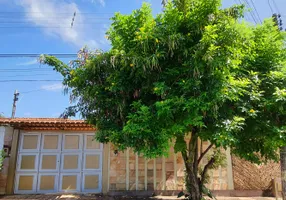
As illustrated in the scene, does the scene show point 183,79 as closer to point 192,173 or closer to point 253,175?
point 192,173

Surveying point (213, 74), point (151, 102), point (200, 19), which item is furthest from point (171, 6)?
point (151, 102)

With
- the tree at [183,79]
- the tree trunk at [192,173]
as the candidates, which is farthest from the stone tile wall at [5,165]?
the tree trunk at [192,173]

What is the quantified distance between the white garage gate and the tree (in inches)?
137

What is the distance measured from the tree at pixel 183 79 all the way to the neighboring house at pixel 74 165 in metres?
2.93

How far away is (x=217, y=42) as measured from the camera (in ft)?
15.3

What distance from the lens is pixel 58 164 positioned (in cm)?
880

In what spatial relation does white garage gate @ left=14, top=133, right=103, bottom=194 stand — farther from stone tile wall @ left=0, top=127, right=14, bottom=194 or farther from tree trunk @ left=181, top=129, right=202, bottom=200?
tree trunk @ left=181, top=129, right=202, bottom=200

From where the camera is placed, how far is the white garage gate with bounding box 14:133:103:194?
338 inches

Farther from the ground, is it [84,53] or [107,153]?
[84,53]

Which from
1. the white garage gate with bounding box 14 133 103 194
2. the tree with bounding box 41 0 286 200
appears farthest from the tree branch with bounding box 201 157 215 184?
the white garage gate with bounding box 14 133 103 194

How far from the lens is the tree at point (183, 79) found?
14.8 feet

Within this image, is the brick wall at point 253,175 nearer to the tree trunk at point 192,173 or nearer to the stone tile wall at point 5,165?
the tree trunk at point 192,173

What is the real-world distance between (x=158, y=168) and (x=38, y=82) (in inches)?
426

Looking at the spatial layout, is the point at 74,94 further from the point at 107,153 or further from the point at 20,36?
the point at 20,36
